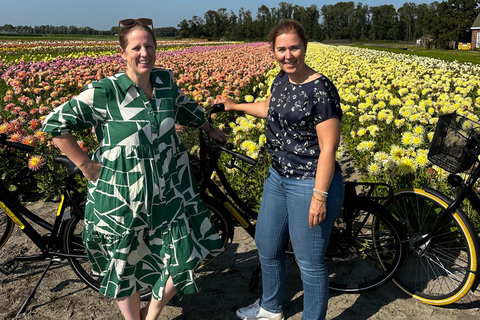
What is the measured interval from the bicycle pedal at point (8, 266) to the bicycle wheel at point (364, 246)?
2.34 metres

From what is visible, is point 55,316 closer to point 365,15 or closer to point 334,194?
point 334,194

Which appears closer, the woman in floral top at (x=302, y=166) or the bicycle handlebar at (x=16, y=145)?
the woman in floral top at (x=302, y=166)

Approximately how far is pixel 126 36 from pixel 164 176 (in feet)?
2.41

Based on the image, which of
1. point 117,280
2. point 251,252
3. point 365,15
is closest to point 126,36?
point 117,280

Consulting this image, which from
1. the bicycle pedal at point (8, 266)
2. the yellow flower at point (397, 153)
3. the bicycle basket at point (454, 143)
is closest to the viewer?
the bicycle basket at point (454, 143)

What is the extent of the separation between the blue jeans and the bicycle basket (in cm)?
74

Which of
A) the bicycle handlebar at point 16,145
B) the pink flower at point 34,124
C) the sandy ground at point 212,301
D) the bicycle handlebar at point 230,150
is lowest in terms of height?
the sandy ground at point 212,301

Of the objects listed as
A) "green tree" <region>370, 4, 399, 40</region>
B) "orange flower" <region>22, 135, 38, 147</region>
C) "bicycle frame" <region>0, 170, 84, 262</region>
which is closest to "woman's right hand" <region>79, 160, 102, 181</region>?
"bicycle frame" <region>0, 170, 84, 262</region>

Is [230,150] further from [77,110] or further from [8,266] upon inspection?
[8,266]

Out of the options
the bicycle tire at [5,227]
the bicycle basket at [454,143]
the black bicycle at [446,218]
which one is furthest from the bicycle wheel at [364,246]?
the bicycle tire at [5,227]

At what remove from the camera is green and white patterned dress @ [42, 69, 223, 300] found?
6.45ft

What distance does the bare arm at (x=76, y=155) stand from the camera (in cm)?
198

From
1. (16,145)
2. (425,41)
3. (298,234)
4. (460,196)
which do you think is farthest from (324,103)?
(425,41)

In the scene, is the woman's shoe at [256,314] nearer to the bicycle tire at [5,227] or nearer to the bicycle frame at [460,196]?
the bicycle frame at [460,196]
